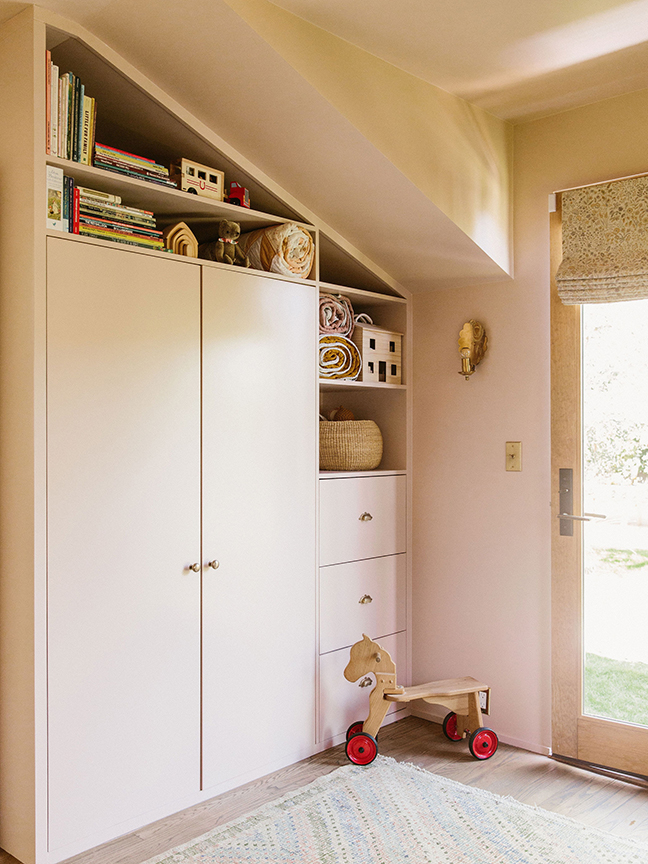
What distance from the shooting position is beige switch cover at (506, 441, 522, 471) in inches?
120

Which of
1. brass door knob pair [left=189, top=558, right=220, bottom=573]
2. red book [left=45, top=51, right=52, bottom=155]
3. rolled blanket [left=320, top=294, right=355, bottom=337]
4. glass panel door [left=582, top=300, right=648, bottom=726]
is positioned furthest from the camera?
rolled blanket [left=320, top=294, right=355, bottom=337]

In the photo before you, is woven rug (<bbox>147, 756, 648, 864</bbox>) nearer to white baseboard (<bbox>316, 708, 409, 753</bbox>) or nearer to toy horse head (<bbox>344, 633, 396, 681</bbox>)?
white baseboard (<bbox>316, 708, 409, 753</bbox>)

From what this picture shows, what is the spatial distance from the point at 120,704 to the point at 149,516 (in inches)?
22.9

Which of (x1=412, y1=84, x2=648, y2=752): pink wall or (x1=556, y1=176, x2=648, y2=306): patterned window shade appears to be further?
(x1=412, y1=84, x2=648, y2=752): pink wall

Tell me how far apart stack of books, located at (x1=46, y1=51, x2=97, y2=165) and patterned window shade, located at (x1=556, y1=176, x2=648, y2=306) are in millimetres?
1779

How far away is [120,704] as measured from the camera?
89.0 inches

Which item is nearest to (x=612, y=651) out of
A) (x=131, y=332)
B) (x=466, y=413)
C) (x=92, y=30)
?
(x=466, y=413)

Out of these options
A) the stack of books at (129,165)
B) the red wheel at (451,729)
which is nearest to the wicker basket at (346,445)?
the red wheel at (451,729)

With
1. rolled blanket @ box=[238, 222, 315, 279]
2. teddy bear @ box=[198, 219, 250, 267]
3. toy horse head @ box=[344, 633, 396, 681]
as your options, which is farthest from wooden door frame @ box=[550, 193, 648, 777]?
teddy bear @ box=[198, 219, 250, 267]

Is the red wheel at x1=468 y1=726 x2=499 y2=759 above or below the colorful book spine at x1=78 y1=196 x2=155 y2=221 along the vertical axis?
below

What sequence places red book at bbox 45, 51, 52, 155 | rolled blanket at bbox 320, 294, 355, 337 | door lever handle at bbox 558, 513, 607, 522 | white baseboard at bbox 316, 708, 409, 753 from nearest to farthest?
red book at bbox 45, 51, 52, 155
door lever handle at bbox 558, 513, 607, 522
white baseboard at bbox 316, 708, 409, 753
rolled blanket at bbox 320, 294, 355, 337

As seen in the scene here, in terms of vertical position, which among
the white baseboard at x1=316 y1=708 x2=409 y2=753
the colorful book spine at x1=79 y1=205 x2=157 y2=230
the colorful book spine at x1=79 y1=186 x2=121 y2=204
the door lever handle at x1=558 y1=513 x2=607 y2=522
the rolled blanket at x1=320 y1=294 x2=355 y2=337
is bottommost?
the white baseboard at x1=316 y1=708 x2=409 y2=753

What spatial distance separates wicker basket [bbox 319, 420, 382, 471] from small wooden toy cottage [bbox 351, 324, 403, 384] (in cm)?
22

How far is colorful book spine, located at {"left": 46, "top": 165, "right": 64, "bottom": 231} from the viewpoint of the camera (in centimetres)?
210
